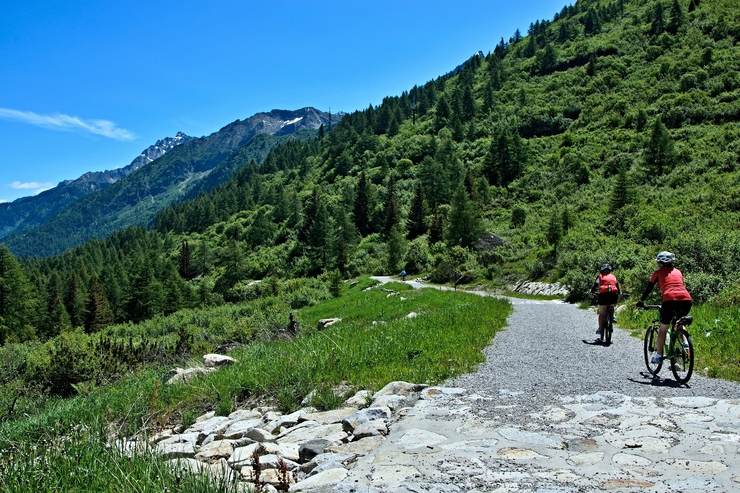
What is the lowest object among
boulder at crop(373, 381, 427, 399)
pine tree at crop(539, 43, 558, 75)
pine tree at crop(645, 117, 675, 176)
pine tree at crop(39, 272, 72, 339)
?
pine tree at crop(39, 272, 72, 339)

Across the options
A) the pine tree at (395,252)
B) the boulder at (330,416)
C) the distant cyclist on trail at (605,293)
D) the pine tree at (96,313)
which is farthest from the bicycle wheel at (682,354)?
the pine tree at (96,313)

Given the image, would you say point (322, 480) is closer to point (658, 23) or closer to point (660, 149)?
point (660, 149)

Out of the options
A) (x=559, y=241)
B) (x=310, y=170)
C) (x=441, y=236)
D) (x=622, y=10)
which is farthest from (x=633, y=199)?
(x=622, y=10)

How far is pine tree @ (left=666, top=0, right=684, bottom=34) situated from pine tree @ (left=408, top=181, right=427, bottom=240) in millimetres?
84756

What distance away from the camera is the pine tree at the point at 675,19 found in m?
122

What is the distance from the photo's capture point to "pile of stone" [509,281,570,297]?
36.8m

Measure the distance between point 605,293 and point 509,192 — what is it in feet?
267

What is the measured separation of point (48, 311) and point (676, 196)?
288 feet

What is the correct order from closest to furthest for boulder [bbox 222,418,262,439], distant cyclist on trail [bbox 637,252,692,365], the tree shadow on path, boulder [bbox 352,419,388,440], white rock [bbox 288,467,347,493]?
white rock [bbox 288,467,347,493] < boulder [bbox 352,419,388,440] < boulder [bbox 222,418,262,439] < the tree shadow on path < distant cyclist on trail [bbox 637,252,692,365]

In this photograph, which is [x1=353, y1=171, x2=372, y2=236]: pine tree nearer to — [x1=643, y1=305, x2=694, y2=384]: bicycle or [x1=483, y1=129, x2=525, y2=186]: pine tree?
[x1=483, y1=129, x2=525, y2=186]: pine tree

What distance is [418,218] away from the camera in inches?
3580

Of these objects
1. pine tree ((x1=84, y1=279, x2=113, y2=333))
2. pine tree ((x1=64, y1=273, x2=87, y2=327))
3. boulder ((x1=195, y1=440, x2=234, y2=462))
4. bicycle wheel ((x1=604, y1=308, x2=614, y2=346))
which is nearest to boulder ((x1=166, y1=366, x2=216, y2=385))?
boulder ((x1=195, y1=440, x2=234, y2=462))

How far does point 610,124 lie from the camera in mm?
98438

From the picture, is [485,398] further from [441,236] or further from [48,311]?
[48,311]
